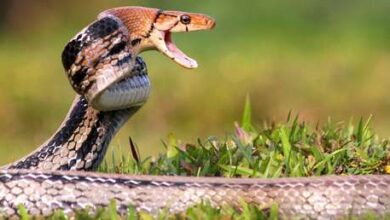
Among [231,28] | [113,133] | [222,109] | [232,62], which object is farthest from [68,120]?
[231,28]

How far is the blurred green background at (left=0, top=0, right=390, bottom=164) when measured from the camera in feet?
46.5

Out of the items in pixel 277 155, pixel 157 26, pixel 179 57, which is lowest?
pixel 277 155

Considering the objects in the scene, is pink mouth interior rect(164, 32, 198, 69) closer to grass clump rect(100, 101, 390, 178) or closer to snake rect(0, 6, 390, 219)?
snake rect(0, 6, 390, 219)

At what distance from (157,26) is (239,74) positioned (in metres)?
8.16

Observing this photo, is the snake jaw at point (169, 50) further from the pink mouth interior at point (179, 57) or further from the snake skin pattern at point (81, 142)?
the snake skin pattern at point (81, 142)

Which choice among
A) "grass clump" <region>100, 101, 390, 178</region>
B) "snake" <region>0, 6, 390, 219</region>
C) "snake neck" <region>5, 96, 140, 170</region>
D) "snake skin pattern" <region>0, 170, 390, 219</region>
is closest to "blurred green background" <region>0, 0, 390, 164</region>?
"snake neck" <region>5, 96, 140, 170</region>

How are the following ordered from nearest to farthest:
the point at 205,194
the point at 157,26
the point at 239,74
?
1. the point at 205,194
2. the point at 157,26
3. the point at 239,74

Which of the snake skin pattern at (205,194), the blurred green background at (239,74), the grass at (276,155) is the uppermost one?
the blurred green background at (239,74)

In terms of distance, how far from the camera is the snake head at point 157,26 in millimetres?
7199

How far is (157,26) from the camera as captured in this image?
7.26 meters

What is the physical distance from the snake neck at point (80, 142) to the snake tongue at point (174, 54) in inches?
15.2

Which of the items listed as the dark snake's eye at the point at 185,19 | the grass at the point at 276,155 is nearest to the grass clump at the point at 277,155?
the grass at the point at 276,155

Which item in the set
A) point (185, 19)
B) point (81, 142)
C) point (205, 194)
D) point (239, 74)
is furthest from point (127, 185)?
point (239, 74)

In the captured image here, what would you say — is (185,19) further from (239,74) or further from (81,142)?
(239,74)
